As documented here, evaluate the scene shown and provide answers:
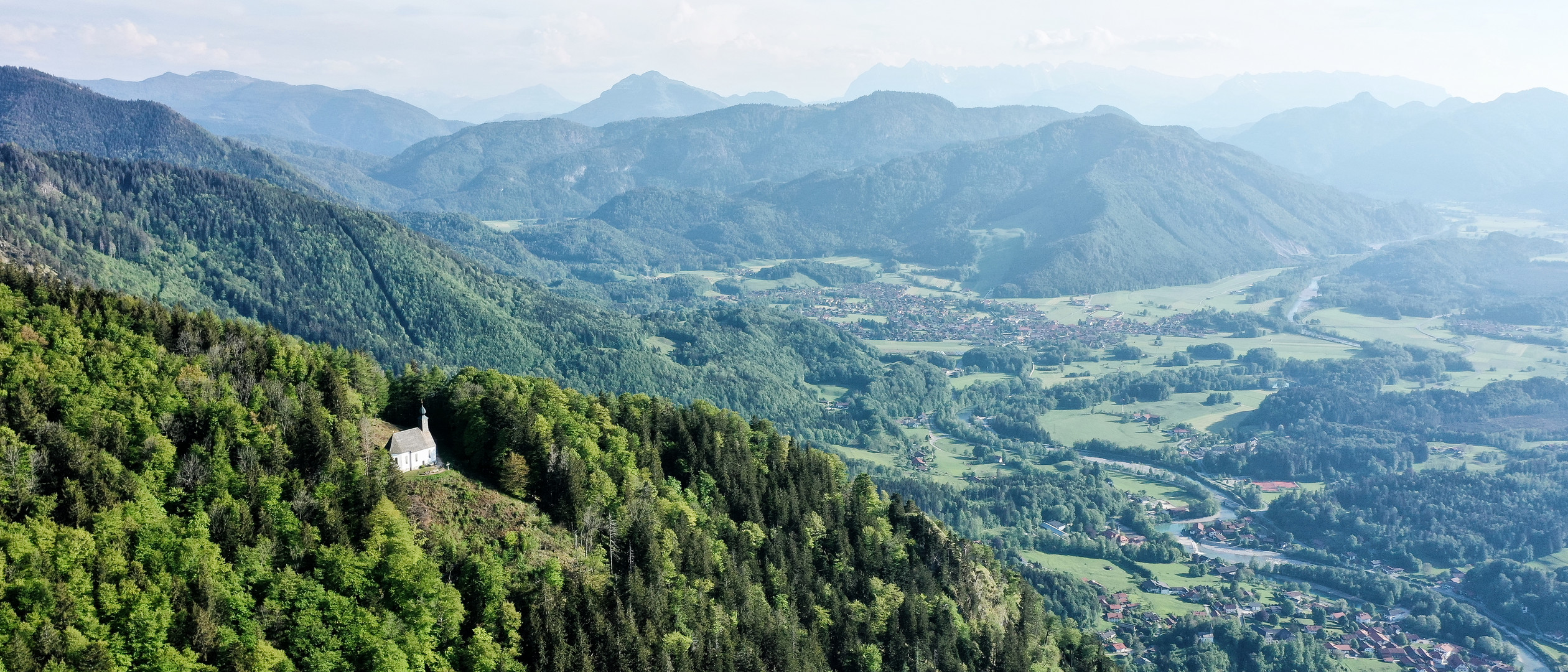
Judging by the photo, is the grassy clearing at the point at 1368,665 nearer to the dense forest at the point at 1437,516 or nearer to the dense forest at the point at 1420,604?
the dense forest at the point at 1420,604

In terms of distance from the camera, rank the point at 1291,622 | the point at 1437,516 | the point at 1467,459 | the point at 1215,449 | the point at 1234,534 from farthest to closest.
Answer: the point at 1215,449 < the point at 1467,459 < the point at 1437,516 < the point at 1234,534 < the point at 1291,622

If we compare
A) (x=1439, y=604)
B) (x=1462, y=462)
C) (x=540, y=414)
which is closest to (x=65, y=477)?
(x=540, y=414)

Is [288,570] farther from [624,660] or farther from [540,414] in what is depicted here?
[540,414]

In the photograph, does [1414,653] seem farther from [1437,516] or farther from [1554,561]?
[1437,516]

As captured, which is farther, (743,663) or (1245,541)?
(1245,541)

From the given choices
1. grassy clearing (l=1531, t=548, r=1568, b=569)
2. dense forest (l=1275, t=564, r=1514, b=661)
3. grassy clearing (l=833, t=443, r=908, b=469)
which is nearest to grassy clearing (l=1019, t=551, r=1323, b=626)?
dense forest (l=1275, t=564, r=1514, b=661)

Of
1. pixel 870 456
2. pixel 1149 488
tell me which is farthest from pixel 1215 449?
pixel 870 456
